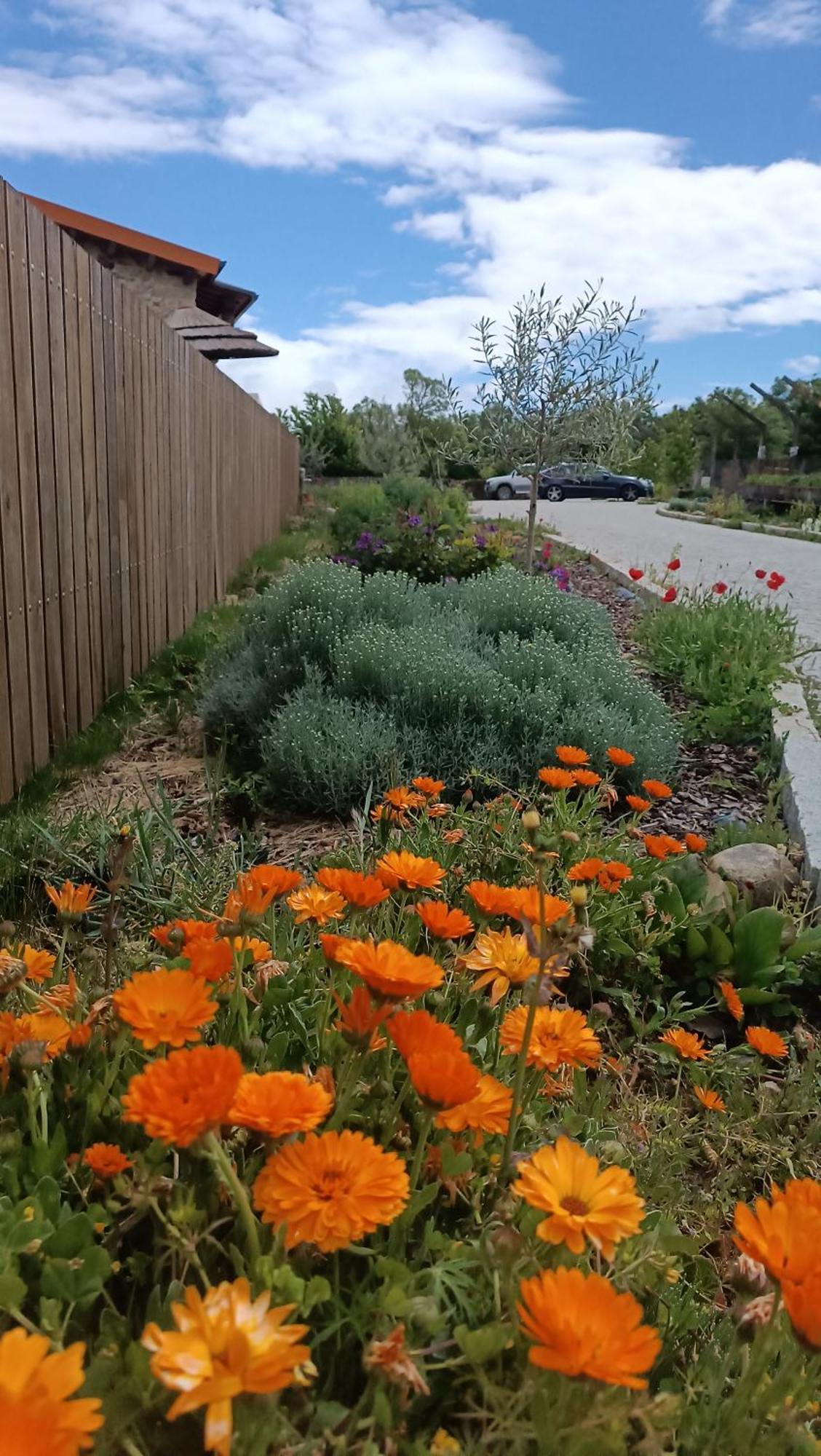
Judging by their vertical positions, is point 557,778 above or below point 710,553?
above

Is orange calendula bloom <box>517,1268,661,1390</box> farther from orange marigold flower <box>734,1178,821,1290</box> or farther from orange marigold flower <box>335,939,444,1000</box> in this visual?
orange marigold flower <box>335,939,444,1000</box>

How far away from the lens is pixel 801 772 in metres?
3.92

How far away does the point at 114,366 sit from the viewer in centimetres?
518

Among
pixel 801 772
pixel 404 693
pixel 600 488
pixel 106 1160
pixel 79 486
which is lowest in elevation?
pixel 801 772

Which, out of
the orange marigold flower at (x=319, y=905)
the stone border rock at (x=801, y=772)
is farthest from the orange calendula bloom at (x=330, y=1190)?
the stone border rock at (x=801, y=772)

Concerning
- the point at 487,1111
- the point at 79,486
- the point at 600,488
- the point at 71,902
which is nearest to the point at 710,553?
the point at 79,486

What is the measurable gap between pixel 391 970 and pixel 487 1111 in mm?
182

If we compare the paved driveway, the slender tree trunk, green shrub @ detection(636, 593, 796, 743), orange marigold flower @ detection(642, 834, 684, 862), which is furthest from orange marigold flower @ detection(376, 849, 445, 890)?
the slender tree trunk

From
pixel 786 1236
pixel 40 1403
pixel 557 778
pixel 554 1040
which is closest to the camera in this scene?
pixel 40 1403

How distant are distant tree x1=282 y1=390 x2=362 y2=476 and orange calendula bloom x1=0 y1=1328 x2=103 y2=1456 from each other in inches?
1230

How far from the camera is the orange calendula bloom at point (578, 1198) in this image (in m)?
0.79

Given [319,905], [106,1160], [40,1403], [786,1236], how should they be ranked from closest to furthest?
[40,1403] < [786,1236] < [106,1160] < [319,905]

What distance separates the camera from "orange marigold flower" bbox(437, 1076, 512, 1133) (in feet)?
3.14

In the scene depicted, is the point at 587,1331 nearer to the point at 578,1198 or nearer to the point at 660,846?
the point at 578,1198
